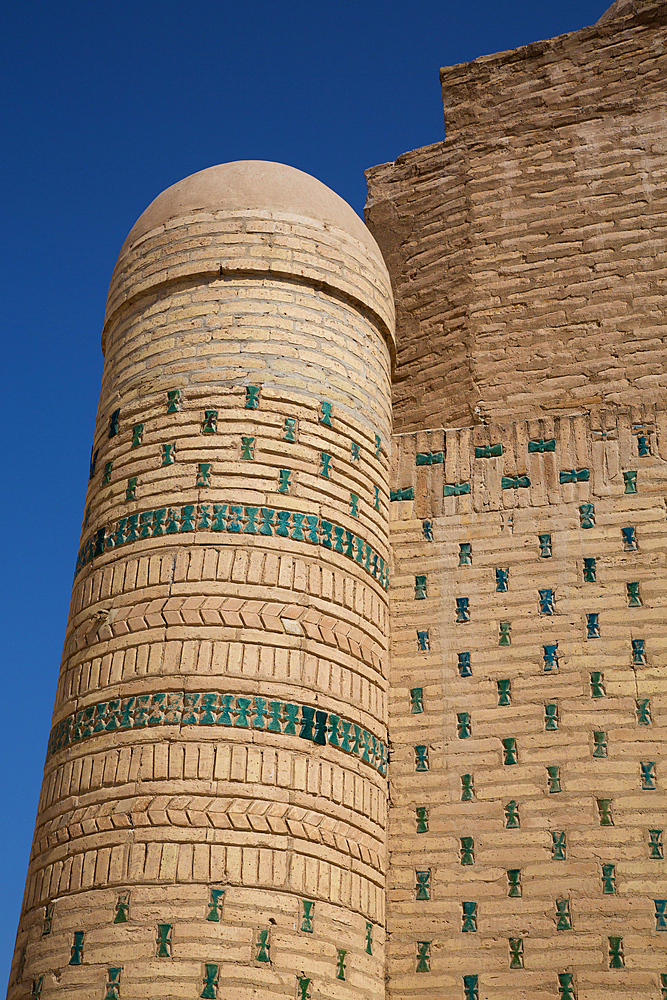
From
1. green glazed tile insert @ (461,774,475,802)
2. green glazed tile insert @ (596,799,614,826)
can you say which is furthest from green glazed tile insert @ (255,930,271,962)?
green glazed tile insert @ (596,799,614,826)

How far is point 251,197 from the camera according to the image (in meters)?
6.93

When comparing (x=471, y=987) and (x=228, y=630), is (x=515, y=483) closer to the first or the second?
(x=228, y=630)

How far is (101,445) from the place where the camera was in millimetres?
6723

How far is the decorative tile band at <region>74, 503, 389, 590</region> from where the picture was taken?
5.93 m

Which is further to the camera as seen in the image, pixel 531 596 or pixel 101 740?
pixel 531 596

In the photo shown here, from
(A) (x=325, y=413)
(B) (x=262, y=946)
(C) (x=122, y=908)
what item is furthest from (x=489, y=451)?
(C) (x=122, y=908)

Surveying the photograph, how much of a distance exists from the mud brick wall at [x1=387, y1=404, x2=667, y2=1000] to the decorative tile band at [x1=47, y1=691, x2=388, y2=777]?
2.31 ft

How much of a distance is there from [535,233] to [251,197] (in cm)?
218

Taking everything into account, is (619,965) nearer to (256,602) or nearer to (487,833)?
(487,833)

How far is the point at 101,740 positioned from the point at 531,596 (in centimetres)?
249

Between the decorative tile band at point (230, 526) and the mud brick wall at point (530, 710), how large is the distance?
2.34 ft

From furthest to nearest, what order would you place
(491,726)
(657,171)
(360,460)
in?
(657,171), (360,460), (491,726)

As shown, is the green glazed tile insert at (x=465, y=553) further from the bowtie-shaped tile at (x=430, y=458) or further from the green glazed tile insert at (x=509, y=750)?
the green glazed tile insert at (x=509, y=750)

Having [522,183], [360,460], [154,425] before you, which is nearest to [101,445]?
[154,425]
